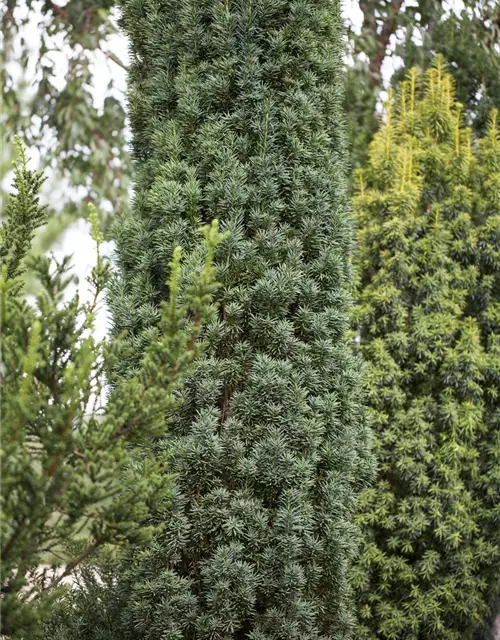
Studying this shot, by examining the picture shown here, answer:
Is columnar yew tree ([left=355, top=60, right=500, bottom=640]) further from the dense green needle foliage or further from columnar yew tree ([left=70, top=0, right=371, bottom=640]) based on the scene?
the dense green needle foliage

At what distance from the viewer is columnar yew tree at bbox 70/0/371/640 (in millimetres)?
2729

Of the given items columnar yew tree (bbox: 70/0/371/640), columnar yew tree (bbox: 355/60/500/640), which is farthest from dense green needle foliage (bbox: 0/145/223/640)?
columnar yew tree (bbox: 355/60/500/640)

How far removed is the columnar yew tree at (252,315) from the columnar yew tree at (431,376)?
3.66 feet

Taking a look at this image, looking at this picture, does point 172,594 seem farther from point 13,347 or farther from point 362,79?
point 362,79

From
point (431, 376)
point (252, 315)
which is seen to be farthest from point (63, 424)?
point (431, 376)

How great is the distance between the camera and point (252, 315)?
2.87 meters

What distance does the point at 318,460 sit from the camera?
2857 mm

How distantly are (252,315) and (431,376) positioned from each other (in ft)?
6.10

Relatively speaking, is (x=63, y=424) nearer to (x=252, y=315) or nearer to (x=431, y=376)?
(x=252, y=315)

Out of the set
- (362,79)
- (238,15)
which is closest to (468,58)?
(362,79)

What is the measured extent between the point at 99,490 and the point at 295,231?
4.67ft

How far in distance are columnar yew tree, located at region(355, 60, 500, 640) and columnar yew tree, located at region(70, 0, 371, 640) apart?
111 centimetres

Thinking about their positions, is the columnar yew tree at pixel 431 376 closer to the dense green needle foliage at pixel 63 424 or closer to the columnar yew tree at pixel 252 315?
the columnar yew tree at pixel 252 315

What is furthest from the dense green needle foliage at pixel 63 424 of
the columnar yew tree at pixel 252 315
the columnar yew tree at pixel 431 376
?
the columnar yew tree at pixel 431 376
